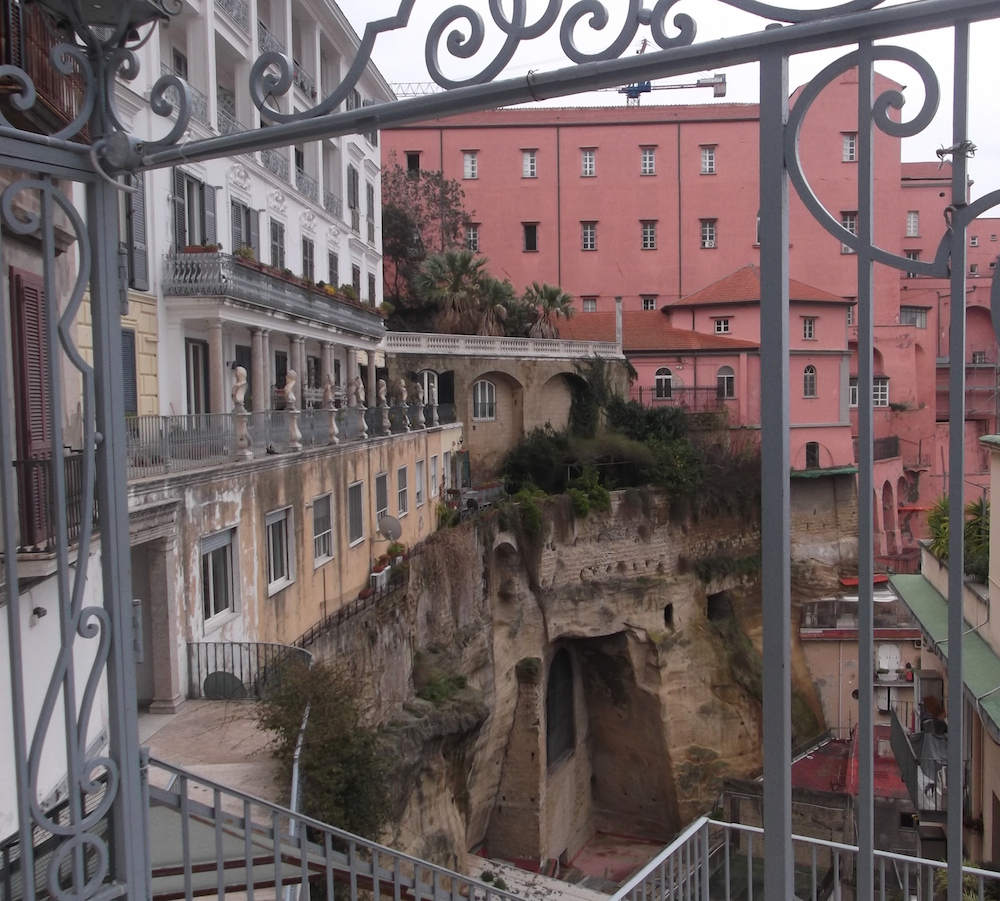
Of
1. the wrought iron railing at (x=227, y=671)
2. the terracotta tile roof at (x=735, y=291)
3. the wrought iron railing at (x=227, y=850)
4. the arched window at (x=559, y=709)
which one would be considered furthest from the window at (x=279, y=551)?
the terracotta tile roof at (x=735, y=291)

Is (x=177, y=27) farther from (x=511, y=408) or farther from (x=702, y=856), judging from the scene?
(x=511, y=408)

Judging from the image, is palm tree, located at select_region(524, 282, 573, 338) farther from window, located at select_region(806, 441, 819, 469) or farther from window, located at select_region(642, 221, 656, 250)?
window, located at select_region(806, 441, 819, 469)

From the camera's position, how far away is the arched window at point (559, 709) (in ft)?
87.6

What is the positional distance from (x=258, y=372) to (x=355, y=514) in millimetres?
3321

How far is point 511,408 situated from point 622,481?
482cm

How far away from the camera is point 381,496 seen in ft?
61.0

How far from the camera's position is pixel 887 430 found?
41844 mm

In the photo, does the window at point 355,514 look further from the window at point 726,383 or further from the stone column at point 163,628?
the window at point 726,383

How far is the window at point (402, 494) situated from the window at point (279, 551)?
6.34 m

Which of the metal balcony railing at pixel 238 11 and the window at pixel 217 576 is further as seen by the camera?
the metal balcony railing at pixel 238 11

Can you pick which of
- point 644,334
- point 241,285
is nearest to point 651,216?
point 644,334

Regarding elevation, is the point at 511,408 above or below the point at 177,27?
below

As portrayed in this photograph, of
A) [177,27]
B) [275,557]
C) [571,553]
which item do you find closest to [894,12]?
[275,557]

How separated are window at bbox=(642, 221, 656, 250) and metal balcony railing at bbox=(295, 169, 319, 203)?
A: 23.9 metres
